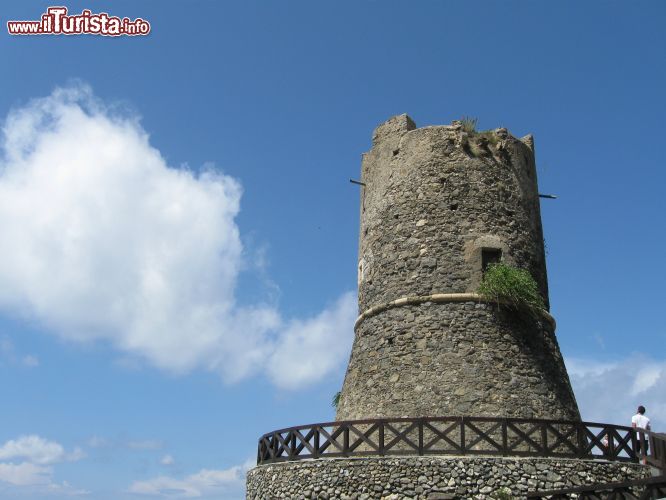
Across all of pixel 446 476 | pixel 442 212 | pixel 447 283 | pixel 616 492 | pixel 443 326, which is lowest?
pixel 616 492

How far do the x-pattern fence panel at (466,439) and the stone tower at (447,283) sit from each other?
575 mm

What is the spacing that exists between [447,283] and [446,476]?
4.92m

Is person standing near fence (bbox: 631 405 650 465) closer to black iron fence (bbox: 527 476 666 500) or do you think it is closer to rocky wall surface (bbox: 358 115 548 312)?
black iron fence (bbox: 527 476 666 500)

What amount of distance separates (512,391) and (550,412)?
0.99 m

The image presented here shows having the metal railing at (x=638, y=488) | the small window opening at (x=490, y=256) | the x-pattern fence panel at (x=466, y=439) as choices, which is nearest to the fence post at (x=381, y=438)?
the x-pattern fence panel at (x=466, y=439)

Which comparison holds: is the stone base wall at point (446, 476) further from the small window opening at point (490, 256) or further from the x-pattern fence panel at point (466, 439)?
the small window opening at point (490, 256)

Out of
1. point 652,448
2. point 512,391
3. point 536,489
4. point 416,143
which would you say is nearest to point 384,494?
point 536,489

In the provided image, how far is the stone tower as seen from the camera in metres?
15.5

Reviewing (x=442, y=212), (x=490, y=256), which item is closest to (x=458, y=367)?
(x=490, y=256)

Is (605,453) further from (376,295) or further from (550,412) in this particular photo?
(376,295)

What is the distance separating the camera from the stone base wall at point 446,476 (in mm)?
12695

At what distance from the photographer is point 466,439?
47.4ft

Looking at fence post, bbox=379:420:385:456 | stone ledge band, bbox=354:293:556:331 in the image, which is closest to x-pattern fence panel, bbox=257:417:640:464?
fence post, bbox=379:420:385:456

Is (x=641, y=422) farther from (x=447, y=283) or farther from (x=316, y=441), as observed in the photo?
(x=316, y=441)
